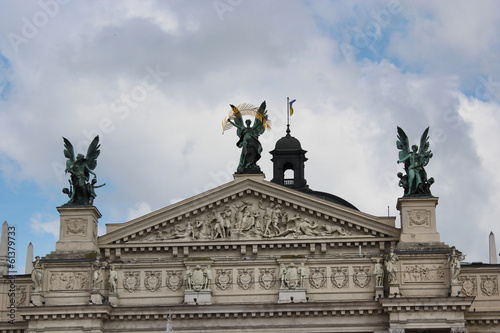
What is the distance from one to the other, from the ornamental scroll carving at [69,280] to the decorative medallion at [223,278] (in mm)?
6719

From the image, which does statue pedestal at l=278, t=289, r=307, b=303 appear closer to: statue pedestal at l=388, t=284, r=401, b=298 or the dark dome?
statue pedestal at l=388, t=284, r=401, b=298

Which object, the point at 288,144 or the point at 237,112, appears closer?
the point at 237,112

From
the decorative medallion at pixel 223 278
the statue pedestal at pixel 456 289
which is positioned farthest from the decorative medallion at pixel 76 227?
the statue pedestal at pixel 456 289

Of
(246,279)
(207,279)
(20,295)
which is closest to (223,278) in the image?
(207,279)

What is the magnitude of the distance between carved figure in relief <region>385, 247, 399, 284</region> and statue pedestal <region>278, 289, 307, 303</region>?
14.7 feet

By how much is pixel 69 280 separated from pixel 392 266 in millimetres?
16753

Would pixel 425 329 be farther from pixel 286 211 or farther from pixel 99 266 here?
pixel 99 266

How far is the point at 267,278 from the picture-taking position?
6356 centimetres

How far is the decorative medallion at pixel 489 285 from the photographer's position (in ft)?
211

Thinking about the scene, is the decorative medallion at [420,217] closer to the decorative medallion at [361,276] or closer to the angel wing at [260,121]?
the decorative medallion at [361,276]

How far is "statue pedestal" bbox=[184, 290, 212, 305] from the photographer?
6300cm

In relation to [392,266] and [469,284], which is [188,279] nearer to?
[392,266]

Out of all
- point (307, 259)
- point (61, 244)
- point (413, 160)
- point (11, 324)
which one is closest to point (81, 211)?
point (61, 244)

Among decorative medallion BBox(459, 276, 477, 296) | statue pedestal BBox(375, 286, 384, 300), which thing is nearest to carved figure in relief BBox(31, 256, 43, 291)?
statue pedestal BBox(375, 286, 384, 300)
